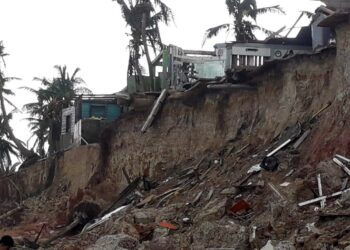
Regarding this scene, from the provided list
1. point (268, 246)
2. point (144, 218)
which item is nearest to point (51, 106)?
point (144, 218)

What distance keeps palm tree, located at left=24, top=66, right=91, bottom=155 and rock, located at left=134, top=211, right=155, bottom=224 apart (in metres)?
19.0

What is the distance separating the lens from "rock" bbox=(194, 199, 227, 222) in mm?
14547

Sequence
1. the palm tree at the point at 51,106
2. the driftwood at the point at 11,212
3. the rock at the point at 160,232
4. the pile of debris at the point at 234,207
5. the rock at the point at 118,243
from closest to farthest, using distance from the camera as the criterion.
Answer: the pile of debris at the point at 234,207 < the rock at the point at 118,243 < the rock at the point at 160,232 < the driftwood at the point at 11,212 < the palm tree at the point at 51,106

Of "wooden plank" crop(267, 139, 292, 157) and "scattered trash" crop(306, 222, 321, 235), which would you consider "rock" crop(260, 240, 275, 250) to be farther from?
"wooden plank" crop(267, 139, 292, 157)

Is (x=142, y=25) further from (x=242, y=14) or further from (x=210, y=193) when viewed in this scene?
(x=210, y=193)

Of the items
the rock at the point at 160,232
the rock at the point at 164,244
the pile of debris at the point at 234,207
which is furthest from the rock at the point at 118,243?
the rock at the point at 164,244

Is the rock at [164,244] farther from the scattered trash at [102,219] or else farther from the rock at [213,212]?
Answer: the scattered trash at [102,219]

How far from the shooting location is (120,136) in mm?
25234

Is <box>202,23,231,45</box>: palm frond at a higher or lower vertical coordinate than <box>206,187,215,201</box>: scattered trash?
higher

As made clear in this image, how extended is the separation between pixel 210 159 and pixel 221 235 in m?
7.85

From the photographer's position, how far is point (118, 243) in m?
14.6

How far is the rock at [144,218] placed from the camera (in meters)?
16.4

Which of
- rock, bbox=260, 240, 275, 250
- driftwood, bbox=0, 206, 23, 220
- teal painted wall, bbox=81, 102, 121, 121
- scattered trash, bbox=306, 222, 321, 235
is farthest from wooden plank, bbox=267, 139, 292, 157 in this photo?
driftwood, bbox=0, 206, 23, 220

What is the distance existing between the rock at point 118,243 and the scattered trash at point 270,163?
12.0 feet
